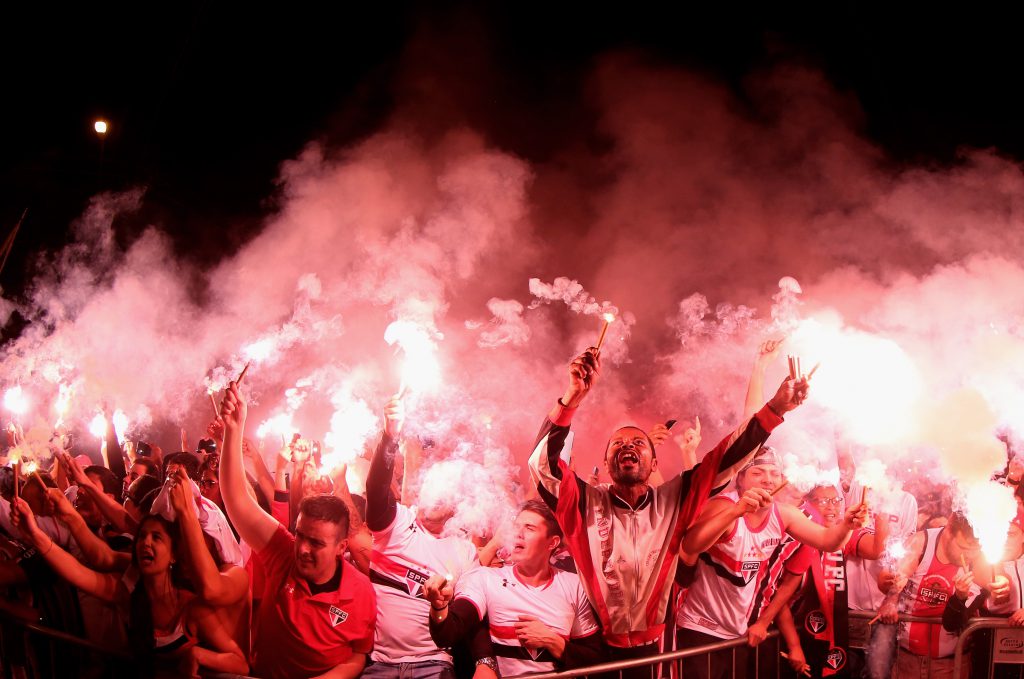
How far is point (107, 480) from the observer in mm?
5871

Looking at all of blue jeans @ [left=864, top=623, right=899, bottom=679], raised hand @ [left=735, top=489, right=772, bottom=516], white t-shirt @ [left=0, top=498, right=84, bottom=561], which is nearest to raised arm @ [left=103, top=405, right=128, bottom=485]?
white t-shirt @ [left=0, top=498, right=84, bottom=561]

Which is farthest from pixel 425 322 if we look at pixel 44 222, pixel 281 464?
pixel 44 222

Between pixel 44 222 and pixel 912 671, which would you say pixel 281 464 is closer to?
pixel 44 222

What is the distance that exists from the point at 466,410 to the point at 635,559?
1756 mm

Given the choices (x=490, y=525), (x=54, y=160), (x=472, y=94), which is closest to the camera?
(x=490, y=525)

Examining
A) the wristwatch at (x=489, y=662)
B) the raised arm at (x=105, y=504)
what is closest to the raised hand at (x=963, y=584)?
the wristwatch at (x=489, y=662)

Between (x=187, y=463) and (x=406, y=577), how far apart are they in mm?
1718

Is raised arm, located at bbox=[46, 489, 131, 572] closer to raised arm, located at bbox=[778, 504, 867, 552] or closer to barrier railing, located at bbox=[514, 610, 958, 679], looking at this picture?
barrier railing, located at bbox=[514, 610, 958, 679]

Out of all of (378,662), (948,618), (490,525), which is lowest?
(378,662)

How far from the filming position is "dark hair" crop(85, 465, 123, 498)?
5.84m

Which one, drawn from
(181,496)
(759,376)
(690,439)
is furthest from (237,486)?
(759,376)

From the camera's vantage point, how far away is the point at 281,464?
583 centimetres

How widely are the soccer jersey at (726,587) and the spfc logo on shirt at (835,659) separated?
63cm

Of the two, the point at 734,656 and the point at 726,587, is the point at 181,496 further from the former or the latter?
the point at 734,656
